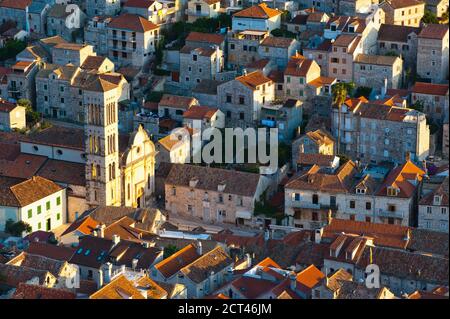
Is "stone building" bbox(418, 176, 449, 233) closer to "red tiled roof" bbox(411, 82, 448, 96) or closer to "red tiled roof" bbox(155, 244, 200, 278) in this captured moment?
"red tiled roof" bbox(411, 82, 448, 96)

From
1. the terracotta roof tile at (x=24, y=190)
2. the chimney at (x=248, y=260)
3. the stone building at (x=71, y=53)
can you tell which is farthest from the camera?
the stone building at (x=71, y=53)

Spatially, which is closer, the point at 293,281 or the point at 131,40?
the point at 293,281

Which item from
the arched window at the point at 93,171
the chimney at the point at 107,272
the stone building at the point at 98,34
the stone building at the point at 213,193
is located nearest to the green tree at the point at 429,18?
the stone building at the point at 98,34

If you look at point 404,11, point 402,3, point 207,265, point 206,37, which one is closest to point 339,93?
point 206,37

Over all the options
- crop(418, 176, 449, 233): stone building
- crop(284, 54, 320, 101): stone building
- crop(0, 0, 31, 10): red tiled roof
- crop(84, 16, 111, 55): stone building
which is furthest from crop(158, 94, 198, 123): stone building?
crop(0, 0, 31, 10): red tiled roof

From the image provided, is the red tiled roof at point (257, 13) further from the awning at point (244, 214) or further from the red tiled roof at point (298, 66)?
the awning at point (244, 214)

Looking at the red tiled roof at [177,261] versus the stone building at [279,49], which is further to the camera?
the stone building at [279,49]

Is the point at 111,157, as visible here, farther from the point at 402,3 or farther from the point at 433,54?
the point at 402,3
